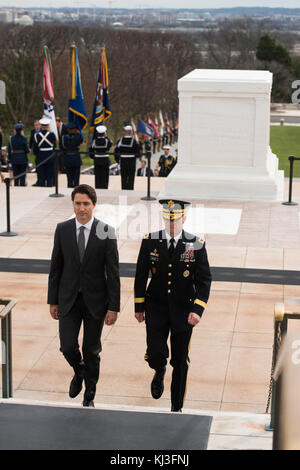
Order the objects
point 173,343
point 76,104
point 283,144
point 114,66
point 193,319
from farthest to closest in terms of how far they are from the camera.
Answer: point 114,66 < point 283,144 < point 76,104 < point 173,343 < point 193,319

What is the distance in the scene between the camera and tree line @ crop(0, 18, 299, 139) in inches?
Answer: 1807

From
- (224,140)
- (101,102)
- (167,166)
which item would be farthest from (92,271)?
(101,102)

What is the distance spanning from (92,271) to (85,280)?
0.07m

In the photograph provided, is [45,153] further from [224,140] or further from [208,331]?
[208,331]

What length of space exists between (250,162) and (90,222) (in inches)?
296

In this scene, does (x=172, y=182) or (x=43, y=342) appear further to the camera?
(x=172, y=182)

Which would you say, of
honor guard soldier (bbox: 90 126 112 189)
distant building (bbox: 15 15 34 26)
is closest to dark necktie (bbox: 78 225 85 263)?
honor guard soldier (bbox: 90 126 112 189)

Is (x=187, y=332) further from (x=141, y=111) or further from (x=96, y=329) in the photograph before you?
(x=141, y=111)

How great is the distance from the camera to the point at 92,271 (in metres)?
4.89

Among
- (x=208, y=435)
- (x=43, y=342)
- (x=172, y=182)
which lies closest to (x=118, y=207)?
(x=172, y=182)

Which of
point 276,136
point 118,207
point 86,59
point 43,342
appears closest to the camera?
point 43,342

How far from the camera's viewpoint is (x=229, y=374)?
229 inches

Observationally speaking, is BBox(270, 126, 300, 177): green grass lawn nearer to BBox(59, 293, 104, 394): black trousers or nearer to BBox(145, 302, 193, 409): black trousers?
BBox(145, 302, 193, 409): black trousers

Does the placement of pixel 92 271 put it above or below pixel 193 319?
above
